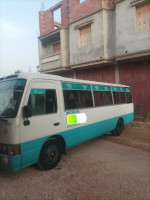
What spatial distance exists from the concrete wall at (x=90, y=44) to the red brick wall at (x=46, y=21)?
350cm

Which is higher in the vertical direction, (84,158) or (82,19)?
(82,19)

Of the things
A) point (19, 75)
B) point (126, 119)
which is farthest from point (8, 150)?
point (126, 119)

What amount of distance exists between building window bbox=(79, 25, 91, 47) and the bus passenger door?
9.45 m

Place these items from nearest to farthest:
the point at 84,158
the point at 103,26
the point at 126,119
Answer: the point at 84,158 < the point at 126,119 < the point at 103,26

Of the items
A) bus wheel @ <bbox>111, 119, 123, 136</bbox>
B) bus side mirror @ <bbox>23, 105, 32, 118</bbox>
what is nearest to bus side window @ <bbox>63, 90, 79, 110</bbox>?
bus side mirror @ <bbox>23, 105, 32, 118</bbox>

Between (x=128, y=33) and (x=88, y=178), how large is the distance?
9.39 m

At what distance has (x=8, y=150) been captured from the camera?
2934 mm

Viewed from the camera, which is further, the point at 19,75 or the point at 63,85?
the point at 63,85

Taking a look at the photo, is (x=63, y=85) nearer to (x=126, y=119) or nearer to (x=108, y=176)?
(x=108, y=176)

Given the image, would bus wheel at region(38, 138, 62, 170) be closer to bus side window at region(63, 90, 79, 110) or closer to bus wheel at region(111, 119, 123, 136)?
bus side window at region(63, 90, 79, 110)

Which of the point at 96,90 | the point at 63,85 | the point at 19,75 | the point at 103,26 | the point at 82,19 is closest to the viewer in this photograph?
the point at 19,75

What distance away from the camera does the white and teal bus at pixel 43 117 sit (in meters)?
2.95

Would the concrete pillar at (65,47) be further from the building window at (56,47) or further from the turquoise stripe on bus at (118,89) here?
the turquoise stripe on bus at (118,89)

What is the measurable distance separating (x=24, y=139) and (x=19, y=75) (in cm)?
143
